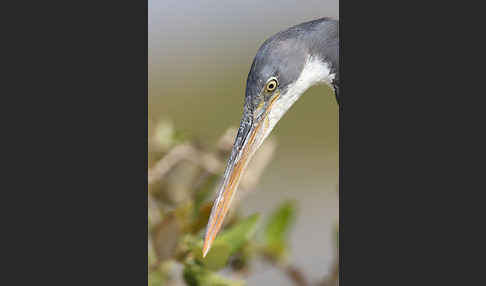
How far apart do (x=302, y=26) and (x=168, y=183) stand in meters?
0.79

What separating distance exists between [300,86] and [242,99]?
0.23 meters

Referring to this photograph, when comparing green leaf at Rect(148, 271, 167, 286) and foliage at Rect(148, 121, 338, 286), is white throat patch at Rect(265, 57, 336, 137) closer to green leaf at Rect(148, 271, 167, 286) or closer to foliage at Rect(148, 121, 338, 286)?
foliage at Rect(148, 121, 338, 286)

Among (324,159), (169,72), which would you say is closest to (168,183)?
(169,72)

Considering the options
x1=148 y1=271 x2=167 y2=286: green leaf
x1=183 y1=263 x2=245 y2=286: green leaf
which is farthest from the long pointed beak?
x1=148 y1=271 x2=167 y2=286: green leaf

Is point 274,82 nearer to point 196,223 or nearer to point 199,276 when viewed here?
point 196,223

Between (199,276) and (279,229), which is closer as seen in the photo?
(199,276)

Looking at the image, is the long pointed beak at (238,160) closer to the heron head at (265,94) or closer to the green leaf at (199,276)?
the heron head at (265,94)

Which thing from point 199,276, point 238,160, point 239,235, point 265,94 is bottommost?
point 199,276

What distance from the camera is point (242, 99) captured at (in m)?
2.85

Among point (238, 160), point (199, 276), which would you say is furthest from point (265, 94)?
point (199, 276)

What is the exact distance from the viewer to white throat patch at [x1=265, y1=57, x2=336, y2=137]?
2.84 m

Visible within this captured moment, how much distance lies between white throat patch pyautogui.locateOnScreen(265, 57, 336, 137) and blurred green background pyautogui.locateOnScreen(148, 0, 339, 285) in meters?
0.03

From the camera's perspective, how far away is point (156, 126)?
2820 millimetres

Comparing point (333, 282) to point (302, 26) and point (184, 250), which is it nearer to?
point (184, 250)
